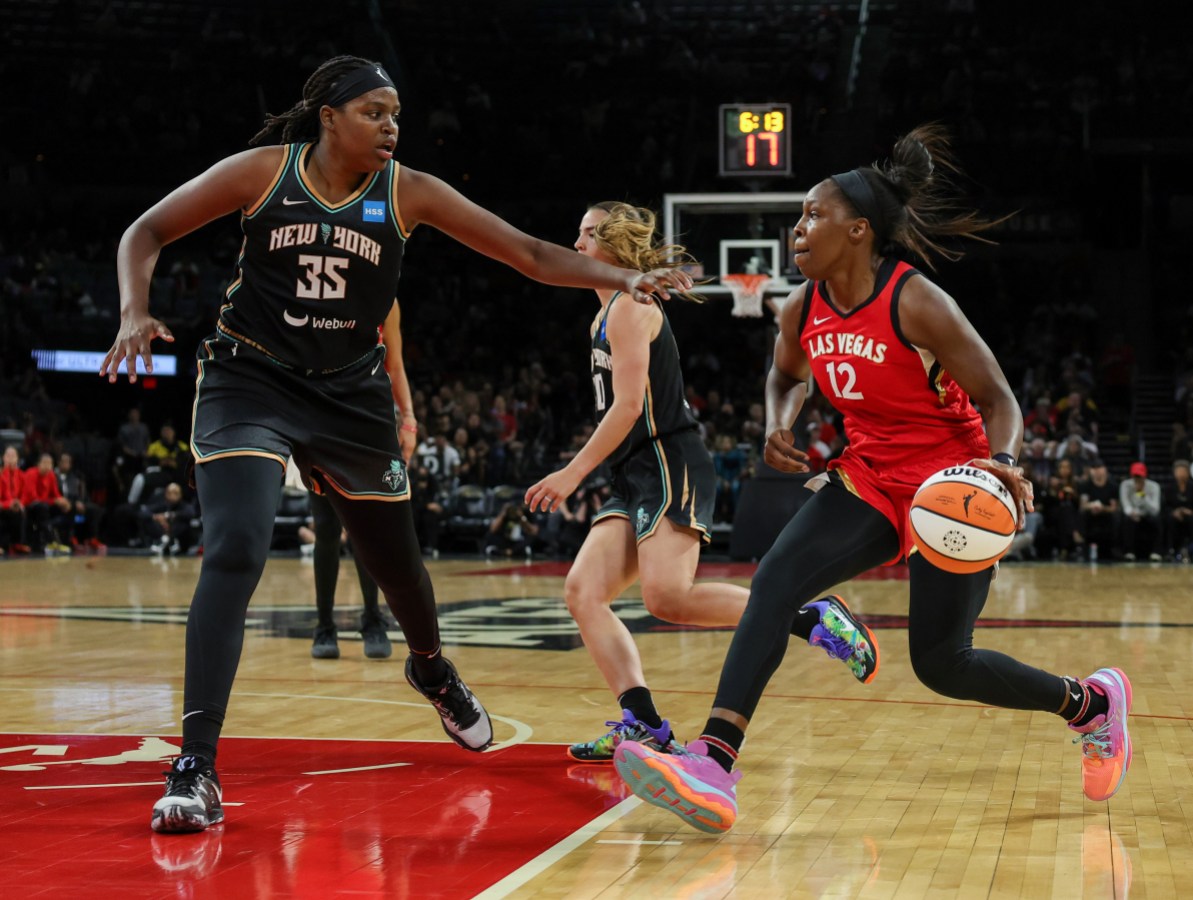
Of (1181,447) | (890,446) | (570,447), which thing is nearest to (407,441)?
(890,446)

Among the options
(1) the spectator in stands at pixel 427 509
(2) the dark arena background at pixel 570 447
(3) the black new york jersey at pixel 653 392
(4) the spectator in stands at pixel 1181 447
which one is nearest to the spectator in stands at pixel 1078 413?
(2) the dark arena background at pixel 570 447

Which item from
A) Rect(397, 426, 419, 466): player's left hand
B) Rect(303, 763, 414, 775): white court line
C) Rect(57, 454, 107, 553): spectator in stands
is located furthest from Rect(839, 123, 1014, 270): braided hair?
Rect(57, 454, 107, 553): spectator in stands

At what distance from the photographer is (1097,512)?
1792cm

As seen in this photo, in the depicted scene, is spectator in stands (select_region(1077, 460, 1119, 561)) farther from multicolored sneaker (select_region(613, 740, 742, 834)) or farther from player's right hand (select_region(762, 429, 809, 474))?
multicolored sneaker (select_region(613, 740, 742, 834))

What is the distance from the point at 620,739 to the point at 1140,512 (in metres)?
14.4

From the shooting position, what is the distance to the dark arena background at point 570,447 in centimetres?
395

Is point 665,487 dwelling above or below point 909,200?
below

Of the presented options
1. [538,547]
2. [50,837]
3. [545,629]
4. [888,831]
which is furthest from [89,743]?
[538,547]

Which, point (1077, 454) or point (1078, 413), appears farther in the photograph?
point (1078, 413)

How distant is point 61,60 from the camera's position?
27469 mm

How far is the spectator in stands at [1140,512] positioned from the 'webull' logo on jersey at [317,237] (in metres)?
15.2

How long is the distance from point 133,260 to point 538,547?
14804 mm

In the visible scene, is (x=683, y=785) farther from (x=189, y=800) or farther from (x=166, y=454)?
(x=166, y=454)

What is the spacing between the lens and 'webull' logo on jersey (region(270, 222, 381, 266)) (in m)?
4.34
